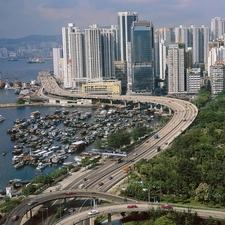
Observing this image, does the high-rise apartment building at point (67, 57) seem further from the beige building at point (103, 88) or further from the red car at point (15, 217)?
the red car at point (15, 217)

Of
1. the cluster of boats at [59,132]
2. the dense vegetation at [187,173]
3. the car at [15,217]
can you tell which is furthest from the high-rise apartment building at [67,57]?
the car at [15,217]

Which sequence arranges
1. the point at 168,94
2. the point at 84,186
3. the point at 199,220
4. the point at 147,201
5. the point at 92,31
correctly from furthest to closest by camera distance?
1. the point at 92,31
2. the point at 168,94
3. the point at 84,186
4. the point at 147,201
5. the point at 199,220

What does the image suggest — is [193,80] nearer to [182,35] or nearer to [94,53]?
[94,53]

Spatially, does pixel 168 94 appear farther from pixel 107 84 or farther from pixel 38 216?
pixel 38 216

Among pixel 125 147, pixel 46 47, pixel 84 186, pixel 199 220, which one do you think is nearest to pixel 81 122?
pixel 125 147

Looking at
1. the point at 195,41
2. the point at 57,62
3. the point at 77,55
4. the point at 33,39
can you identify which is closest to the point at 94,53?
the point at 77,55

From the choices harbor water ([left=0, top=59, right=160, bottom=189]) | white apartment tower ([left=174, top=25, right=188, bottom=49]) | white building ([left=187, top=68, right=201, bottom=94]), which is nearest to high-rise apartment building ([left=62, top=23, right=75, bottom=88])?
harbor water ([left=0, top=59, right=160, bottom=189])
